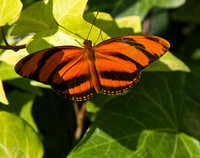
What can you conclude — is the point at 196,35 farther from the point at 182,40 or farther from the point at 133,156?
the point at 133,156

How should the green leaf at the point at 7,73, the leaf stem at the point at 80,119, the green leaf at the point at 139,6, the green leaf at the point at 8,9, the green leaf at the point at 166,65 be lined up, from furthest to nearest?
the green leaf at the point at 139,6 → the leaf stem at the point at 80,119 → the green leaf at the point at 7,73 → the green leaf at the point at 166,65 → the green leaf at the point at 8,9

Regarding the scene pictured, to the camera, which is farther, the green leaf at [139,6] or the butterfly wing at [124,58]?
the green leaf at [139,6]

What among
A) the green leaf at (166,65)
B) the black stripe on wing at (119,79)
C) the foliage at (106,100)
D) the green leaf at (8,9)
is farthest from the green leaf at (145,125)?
the green leaf at (8,9)

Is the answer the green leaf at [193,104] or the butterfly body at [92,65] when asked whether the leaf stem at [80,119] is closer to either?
the butterfly body at [92,65]

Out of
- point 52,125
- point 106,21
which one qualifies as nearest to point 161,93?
point 106,21

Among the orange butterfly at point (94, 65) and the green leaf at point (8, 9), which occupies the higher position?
the green leaf at point (8, 9)

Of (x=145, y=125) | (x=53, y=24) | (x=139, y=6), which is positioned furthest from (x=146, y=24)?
(x=53, y=24)

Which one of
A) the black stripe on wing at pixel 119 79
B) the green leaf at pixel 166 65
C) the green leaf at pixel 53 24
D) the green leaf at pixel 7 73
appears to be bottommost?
the green leaf at pixel 7 73

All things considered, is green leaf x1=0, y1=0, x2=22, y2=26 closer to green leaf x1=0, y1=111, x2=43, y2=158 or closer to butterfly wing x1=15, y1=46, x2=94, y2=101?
butterfly wing x1=15, y1=46, x2=94, y2=101
